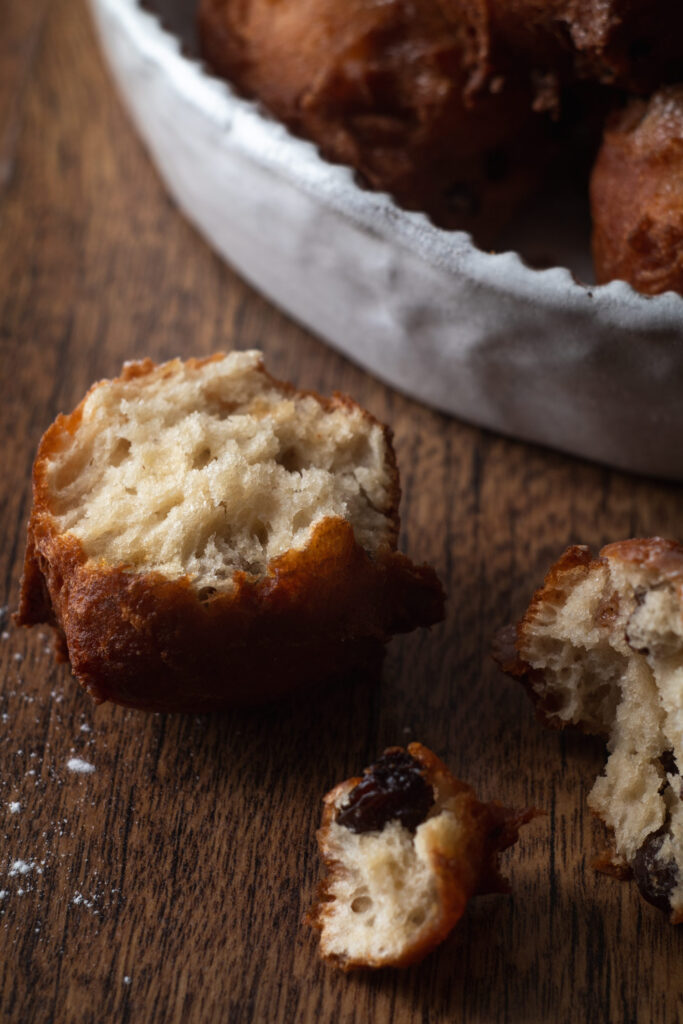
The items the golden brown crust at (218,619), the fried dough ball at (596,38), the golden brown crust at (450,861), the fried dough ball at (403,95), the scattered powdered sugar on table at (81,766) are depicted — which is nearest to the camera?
the golden brown crust at (450,861)

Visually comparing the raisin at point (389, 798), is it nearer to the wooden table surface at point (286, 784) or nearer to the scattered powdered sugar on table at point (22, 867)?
the wooden table surface at point (286, 784)

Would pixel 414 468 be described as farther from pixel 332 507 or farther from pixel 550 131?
pixel 550 131

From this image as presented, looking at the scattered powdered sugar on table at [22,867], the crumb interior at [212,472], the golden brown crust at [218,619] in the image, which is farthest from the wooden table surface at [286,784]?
the crumb interior at [212,472]

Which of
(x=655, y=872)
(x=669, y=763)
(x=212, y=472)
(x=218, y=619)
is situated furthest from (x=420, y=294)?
(x=655, y=872)

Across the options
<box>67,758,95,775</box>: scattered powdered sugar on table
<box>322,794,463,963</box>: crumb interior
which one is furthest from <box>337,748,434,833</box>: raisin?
<box>67,758,95,775</box>: scattered powdered sugar on table

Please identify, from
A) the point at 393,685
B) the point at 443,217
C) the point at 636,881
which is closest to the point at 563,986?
the point at 636,881

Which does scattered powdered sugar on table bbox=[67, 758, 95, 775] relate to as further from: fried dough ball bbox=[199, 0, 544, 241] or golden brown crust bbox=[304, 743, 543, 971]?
fried dough ball bbox=[199, 0, 544, 241]
